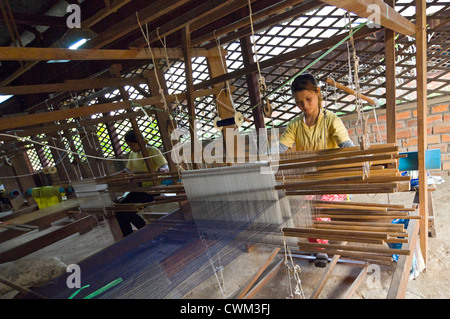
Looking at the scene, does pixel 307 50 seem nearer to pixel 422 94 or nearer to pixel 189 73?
pixel 422 94

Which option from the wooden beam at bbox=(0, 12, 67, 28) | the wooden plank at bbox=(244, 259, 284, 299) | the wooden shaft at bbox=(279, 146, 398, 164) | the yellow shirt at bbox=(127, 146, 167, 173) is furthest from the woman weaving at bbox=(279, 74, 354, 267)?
the wooden beam at bbox=(0, 12, 67, 28)

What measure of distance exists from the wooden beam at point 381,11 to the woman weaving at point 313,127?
62 cm

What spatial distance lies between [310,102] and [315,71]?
2278 millimetres

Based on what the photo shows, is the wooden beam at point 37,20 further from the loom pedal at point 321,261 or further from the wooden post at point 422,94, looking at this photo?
the loom pedal at point 321,261

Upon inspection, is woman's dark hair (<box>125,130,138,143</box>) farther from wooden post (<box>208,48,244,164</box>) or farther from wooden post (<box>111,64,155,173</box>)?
wooden post (<box>208,48,244,164</box>)

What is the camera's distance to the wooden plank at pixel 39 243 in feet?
7.54

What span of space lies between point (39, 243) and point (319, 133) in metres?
2.79

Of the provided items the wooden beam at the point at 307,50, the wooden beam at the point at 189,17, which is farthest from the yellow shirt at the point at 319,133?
the wooden beam at the point at 189,17

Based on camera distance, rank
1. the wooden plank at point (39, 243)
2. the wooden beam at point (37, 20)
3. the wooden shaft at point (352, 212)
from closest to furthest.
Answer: the wooden shaft at point (352, 212) → the wooden plank at point (39, 243) → the wooden beam at point (37, 20)

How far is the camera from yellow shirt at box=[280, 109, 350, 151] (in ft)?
6.97

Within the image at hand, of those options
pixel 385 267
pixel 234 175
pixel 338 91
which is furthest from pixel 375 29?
pixel 338 91

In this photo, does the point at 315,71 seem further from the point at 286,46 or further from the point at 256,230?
the point at 256,230

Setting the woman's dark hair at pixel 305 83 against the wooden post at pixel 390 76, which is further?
the woman's dark hair at pixel 305 83

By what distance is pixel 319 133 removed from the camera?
224 cm
